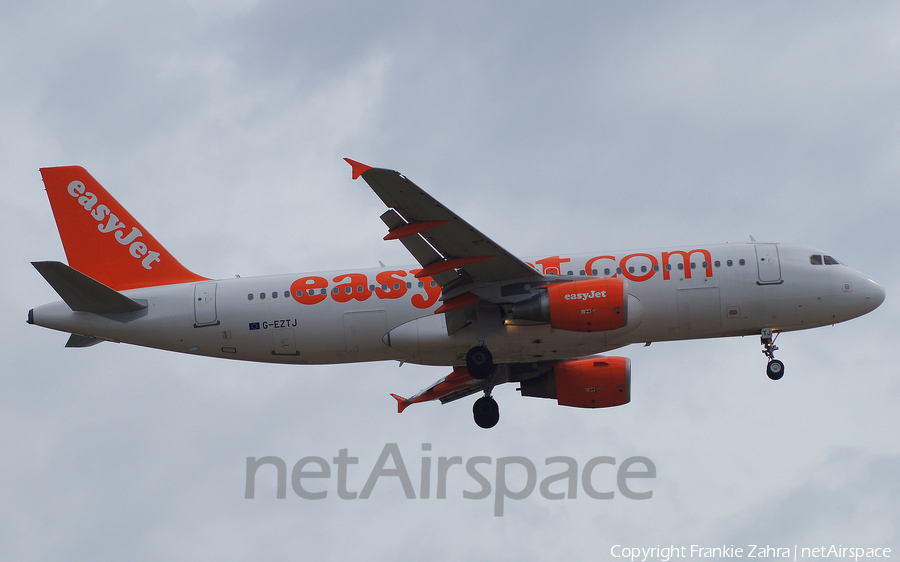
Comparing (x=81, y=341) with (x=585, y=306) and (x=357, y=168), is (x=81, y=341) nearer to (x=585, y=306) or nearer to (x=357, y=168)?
(x=357, y=168)

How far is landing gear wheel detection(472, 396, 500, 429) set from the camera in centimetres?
3762

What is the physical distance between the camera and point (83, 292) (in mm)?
33906

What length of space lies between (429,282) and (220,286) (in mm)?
7633

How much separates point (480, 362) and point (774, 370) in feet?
34.1

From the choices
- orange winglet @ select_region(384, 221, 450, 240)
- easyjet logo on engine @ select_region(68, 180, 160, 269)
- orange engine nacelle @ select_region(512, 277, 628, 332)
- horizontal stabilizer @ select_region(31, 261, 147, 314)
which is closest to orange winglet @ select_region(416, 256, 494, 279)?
orange winglet @ select_region(384, 221, 450, 240)

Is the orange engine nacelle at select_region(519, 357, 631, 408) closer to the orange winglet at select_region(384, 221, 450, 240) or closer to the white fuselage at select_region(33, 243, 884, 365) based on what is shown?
the white fuselage at select_region(33, 243, 884, 365)

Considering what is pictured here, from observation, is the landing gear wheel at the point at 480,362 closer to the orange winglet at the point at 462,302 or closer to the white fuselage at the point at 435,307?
the white fuselage at the point at 435,307

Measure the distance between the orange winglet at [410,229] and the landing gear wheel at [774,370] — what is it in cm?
1282

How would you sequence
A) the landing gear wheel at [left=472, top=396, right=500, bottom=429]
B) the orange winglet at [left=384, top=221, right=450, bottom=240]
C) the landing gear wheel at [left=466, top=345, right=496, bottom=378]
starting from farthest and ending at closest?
the landing gear wheel at [left=472, top=396, right=500, bottom=429], the landing gear wheel at [left=466, top=345, right=496, bottom=378], the orange winglet at [left=384, top=221, right=450, bottom=240]

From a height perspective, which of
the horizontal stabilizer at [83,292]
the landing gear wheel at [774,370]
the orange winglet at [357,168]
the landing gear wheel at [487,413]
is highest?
the orange winglet at [357,168]

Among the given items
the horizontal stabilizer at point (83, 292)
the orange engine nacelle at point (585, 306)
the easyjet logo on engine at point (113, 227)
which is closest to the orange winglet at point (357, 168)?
the orange engine nacelle at point (585, 306)

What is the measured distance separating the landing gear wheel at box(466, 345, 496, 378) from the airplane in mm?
47

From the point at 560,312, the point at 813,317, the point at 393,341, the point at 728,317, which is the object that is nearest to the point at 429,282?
the point at 393,341

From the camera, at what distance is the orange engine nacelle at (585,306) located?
31062 millimetres
